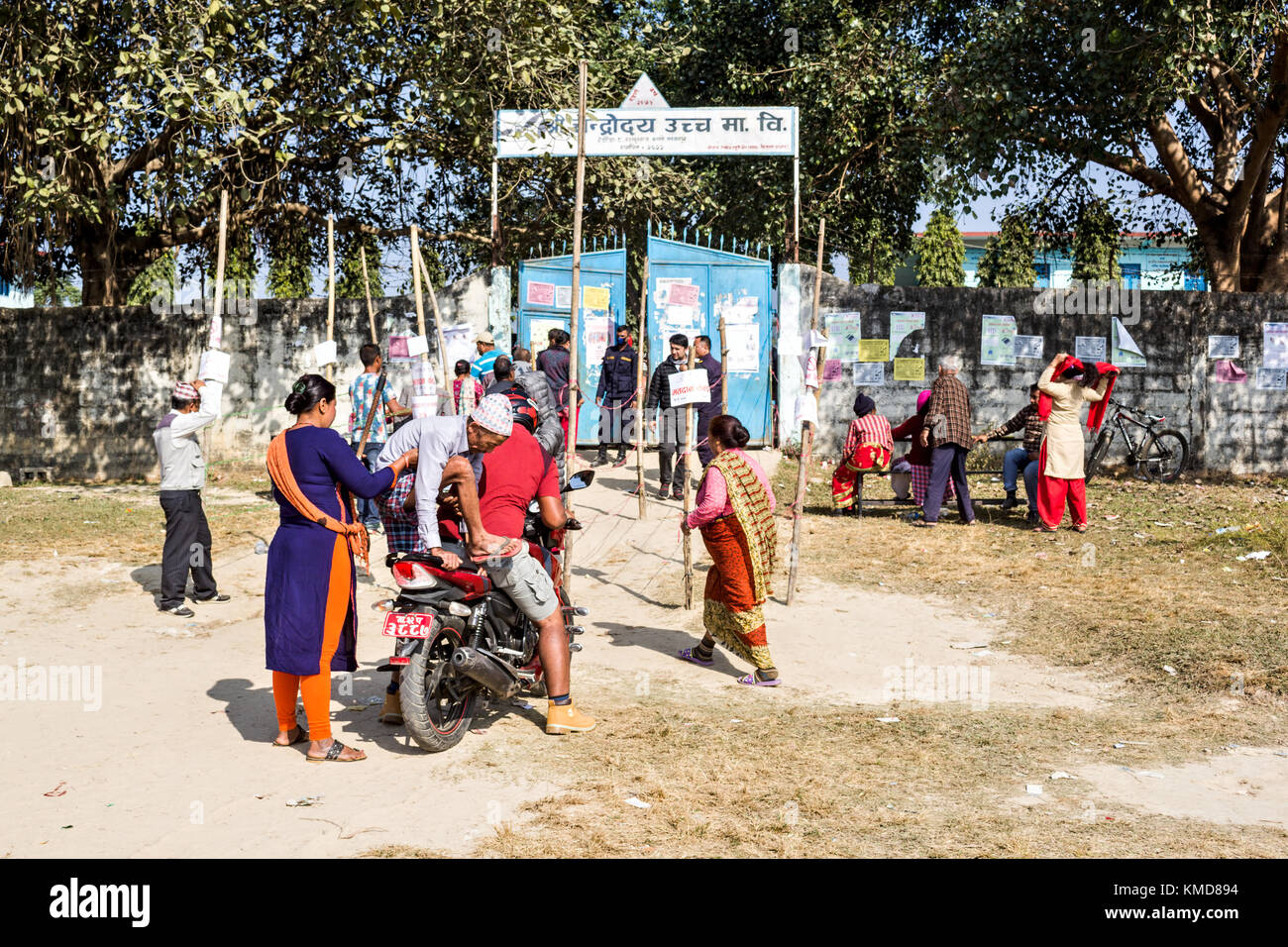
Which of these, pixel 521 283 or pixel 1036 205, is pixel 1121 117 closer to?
pixel 1036 205

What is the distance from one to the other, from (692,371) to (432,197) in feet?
35.1

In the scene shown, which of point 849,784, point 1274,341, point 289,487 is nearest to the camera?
point 849,784

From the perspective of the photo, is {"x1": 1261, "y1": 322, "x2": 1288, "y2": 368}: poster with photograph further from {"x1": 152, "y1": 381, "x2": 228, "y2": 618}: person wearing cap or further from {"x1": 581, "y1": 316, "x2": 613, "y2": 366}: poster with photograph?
{"x1": 152, "y1": 381, "x2": 228, "y2": 618}: person wearing cap

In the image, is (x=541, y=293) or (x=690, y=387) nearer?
(x=690, y=387)

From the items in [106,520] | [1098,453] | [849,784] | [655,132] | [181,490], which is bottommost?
[849,784]

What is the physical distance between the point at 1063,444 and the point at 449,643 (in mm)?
7518

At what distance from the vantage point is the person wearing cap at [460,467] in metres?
5.46

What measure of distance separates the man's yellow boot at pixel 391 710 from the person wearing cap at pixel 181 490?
3.21 metres

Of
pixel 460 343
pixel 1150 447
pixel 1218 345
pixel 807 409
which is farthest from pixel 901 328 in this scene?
pixel 807 409

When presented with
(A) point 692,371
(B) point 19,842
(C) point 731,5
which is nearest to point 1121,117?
(C) point 731,5

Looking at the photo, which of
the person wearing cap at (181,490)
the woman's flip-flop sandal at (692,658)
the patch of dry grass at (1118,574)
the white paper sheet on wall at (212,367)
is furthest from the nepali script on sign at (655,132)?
the woman's flip-flop sandal at (692,658)

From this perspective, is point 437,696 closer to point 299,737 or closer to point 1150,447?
point 299,737

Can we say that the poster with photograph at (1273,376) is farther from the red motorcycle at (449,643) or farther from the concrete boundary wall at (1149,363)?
the red motorcycle at (449,643)

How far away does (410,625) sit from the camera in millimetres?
5211
